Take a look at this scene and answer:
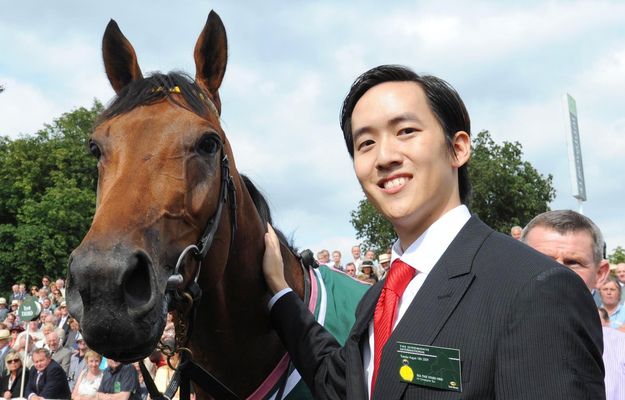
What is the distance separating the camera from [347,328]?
3477 mm

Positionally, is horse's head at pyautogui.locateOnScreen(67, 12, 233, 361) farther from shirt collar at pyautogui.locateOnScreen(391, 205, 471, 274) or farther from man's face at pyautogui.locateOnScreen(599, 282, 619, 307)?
man's face at pyautogui.locateOnScreen(599, 282, 619, 307)

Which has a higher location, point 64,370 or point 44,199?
point 44,199

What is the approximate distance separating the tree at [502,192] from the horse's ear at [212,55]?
3530 centimetres

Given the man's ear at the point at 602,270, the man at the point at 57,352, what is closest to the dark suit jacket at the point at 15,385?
the man at the point at 57,352

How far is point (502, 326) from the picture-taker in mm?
1555

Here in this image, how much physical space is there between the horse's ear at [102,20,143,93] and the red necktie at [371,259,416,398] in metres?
1.92

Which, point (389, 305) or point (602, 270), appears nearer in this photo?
point (389, 305)

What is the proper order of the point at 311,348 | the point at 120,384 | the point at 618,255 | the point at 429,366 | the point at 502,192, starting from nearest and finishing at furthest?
1. the point at 429,366
2. the point at 311,348
3. the point at 120,384
4. the point at 618,255
5. the point at 502,192

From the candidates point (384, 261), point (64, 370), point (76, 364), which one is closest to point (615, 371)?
point (384, 261)

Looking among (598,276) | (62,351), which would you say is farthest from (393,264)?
(62,351)

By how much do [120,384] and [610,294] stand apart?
24.0ft

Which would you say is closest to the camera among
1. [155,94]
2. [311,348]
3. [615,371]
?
[311,348]

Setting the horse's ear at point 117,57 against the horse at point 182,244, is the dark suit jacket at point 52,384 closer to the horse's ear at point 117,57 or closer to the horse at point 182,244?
the horse at point 182,244

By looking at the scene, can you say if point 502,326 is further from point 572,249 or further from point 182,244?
point 572,249
